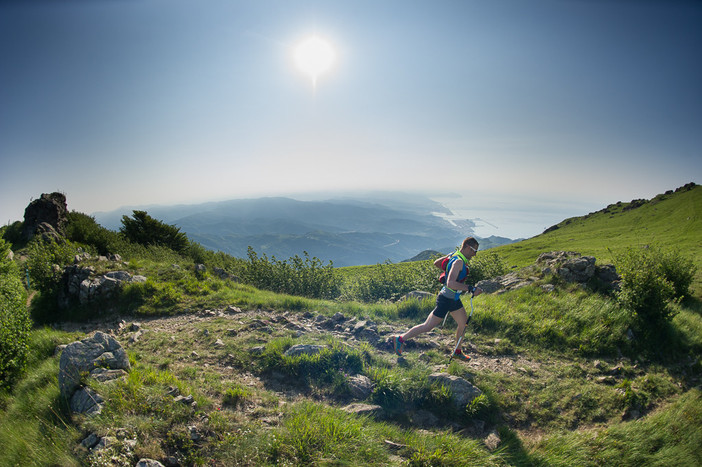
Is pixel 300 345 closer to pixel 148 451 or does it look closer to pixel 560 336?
pixel 148 451

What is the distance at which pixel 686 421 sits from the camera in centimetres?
496

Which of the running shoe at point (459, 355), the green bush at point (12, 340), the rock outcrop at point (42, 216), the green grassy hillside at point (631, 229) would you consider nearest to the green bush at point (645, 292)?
the running shoe at point (459, 355)

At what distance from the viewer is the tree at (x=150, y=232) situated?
68.1 ft

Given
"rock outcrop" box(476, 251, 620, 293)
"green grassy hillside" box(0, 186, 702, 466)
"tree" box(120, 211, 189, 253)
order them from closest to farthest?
"green grassy hillside" box(0, 186, 702, 466) → "rock outcrop" box(476, 251, 620, 293) → "tree" box(120, 211, 189, 253)

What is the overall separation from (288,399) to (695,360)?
939 cm

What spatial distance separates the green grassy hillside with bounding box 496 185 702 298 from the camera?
38128mm

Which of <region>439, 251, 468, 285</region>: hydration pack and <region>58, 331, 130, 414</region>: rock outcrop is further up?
<region>439, 251, 468, 285</region>: hydration pack

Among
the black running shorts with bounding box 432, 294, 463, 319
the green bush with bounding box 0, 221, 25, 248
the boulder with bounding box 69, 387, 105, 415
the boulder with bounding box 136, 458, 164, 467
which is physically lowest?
the boulder with bounding box 136, 458, 164, 467

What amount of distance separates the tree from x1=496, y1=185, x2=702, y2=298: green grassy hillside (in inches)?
1468

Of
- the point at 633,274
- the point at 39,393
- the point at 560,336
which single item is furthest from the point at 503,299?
the point at 39,393

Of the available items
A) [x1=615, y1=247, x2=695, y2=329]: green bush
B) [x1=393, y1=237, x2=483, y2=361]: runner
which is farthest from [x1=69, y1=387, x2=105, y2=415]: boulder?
[x1=615, y1=247, x2=695, y2=329]: green bush

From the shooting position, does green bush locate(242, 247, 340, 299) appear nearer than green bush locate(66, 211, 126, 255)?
Yes

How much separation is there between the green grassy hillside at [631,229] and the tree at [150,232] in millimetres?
37285

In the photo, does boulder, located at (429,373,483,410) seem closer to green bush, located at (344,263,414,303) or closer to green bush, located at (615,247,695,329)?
green bush, located at (615,247,695,329)
